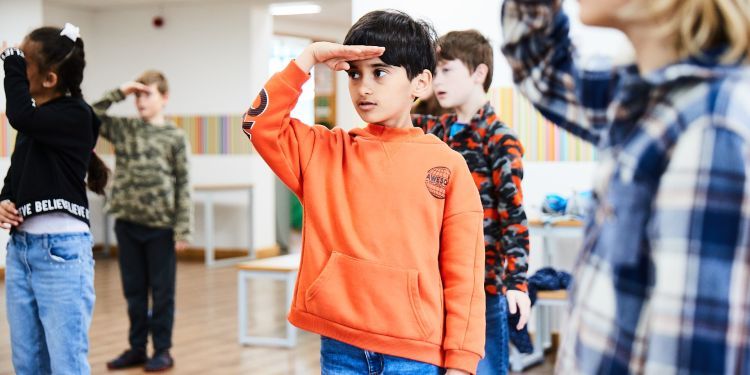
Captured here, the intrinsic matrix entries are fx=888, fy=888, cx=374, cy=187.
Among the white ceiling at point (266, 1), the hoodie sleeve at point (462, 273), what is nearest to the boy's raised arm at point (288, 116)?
the hoodie sleeve at point (462, 273)

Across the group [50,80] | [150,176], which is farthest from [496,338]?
[150,176]

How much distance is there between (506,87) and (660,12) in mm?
4243

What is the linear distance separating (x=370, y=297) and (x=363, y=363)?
0.41 ft

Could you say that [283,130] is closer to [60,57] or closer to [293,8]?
[60,57]

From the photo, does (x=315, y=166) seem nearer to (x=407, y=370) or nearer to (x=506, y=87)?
(x=407, y=370)

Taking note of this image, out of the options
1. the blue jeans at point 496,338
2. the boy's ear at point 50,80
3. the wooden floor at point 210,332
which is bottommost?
the wooden floor at point 210,332

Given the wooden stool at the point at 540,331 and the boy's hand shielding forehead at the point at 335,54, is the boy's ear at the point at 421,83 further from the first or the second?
the wooden stool at the point at 540,331

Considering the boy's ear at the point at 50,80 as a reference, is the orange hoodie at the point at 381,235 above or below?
below

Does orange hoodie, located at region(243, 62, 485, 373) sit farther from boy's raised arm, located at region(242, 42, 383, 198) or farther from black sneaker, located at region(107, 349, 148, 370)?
black sneaker, located at region(107, 349, 148, 370)

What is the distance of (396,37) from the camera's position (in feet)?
5.77

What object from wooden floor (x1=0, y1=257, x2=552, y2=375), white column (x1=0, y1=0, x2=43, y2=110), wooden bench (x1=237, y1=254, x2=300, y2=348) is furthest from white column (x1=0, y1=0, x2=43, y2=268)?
wooden bench (x1=237, y1=254, x2=300, y2=348)

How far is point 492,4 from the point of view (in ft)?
16.1

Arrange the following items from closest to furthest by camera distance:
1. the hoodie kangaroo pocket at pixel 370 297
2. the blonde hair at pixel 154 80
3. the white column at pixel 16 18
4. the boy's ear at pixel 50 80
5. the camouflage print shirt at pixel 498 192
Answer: the hoodie kangaroo pocket at pixel 370 297 → the camouflage print shirt at pixel 498 192 → the boy's ear at pixel 50 80 → the blonde hair at pixel 154 80 → the white column at pixel 16 18

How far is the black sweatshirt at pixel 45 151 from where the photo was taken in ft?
8.30
